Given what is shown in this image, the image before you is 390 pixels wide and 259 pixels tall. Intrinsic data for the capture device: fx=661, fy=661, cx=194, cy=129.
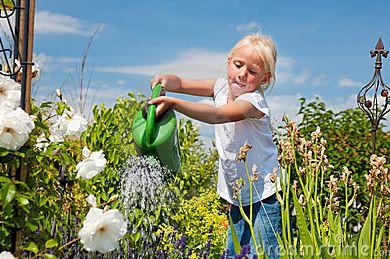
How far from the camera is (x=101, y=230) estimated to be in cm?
206

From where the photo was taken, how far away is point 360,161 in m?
5.55

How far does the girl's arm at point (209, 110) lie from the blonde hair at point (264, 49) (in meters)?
0.28

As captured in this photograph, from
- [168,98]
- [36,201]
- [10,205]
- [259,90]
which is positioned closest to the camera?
[10,205]

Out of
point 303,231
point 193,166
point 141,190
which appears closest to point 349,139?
point 193,166

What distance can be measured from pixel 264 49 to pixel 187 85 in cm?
56

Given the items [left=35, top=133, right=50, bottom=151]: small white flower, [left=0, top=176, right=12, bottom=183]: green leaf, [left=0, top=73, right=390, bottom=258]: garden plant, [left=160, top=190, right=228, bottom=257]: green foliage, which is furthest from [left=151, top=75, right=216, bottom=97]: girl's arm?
[left=0, top=176, right=12, bottom=183]: green leaf

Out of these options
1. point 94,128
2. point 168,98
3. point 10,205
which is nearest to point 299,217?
point 168,98

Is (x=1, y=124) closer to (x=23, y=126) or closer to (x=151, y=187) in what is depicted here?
(x=23, y=126)

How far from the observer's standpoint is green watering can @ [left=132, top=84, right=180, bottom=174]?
296 centimetres

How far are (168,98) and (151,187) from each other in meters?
0.98

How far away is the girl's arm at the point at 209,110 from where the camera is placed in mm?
2912

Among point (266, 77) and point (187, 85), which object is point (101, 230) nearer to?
point (266, 77)

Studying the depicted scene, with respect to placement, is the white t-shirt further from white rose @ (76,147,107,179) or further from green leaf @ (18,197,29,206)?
green leaf @ (18,197,29,206)

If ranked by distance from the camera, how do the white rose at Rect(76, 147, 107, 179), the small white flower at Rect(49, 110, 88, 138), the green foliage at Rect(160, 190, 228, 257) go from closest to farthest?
the white rose at Rect(76, 147, 107, 179) → the small white flower at Rect(49, 110, 88, 138) → the green foliage at Rect(160, 190, 228, 257)
